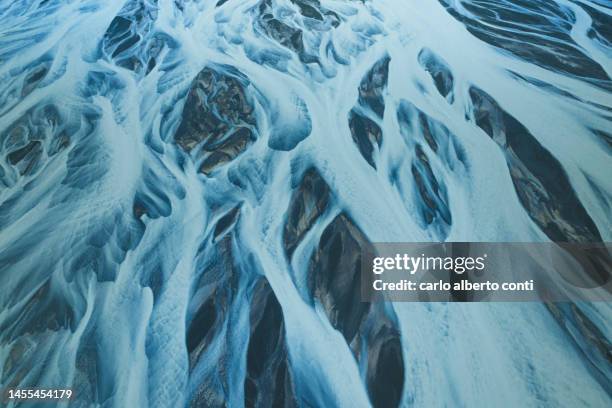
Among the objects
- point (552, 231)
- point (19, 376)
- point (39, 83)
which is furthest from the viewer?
point (39, 83)

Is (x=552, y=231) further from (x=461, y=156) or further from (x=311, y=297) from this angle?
(x=311, y=297)

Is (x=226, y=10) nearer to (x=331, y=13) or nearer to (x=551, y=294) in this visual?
(x=331, y=13)

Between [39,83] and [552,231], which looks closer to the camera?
[552,231]

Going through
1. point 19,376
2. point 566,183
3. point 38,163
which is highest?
point 566,183

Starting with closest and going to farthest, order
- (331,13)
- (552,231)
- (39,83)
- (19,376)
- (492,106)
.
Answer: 1. (19,376)
2. (552,231)
3. (492,106)
4. (39,83)
5. (331,13)

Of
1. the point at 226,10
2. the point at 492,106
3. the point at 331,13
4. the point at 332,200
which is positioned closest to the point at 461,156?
the point at 492,106

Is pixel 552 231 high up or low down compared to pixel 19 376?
up
